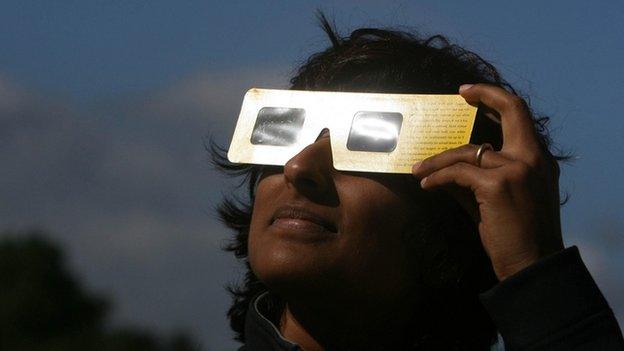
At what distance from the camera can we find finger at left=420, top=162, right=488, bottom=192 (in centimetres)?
318

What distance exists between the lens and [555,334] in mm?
3023

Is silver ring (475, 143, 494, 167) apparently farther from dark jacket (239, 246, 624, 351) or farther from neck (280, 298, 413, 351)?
neck (280, 298, 413, 351)

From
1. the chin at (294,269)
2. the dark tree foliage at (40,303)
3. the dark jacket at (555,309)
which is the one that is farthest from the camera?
the dark tree foliage at (40,303)

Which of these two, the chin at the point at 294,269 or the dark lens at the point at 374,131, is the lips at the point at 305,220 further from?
the dark lens at the point at 374,131

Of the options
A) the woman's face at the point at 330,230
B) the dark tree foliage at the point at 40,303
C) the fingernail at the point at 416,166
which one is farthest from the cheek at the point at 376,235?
the dark tree foliage at the point at 40,303

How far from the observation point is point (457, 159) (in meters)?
3.24

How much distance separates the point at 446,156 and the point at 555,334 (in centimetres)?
50

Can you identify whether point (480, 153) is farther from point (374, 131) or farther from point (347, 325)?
point (347, 325)

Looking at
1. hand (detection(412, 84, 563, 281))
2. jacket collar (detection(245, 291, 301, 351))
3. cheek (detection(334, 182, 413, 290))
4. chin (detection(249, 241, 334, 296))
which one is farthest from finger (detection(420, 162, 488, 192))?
jacket collar (detection(245, 291, 301, 351))

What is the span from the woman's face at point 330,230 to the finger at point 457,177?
0.53 feet

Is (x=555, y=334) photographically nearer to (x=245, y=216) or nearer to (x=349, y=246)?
(x=349, y=246)

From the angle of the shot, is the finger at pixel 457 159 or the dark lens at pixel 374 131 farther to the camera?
the dark lens at pixel 374 131

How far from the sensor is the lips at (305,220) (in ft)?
10.8

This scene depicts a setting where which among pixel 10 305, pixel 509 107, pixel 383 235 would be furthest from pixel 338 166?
pixel 10 305
